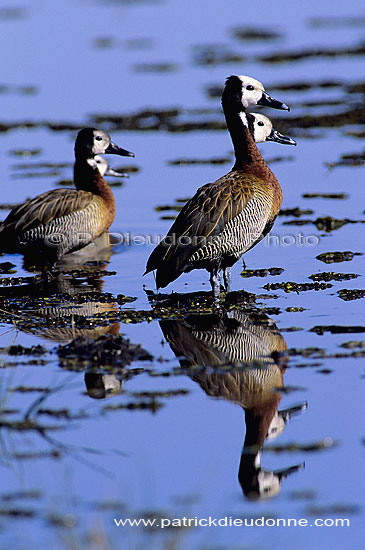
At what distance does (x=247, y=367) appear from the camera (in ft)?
22.6

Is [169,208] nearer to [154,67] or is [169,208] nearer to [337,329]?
[337,329]

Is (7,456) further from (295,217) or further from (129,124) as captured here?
(129,124)

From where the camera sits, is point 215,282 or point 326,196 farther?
point 326,196

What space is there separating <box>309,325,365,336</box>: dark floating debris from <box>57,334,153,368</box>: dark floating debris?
1377 millimetres

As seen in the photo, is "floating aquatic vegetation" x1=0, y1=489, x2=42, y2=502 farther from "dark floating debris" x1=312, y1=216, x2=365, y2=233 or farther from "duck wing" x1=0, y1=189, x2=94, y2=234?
"dark floating debris" x1=312, y1=216, x2=365, y2=233

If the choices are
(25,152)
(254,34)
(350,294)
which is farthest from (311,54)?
(350,294)

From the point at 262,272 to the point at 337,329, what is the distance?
2.41 meters

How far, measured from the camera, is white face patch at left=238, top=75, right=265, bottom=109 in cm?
988

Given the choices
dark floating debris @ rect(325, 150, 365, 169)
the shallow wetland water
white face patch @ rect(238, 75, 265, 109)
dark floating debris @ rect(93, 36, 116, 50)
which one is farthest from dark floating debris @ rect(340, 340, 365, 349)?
dark floating debris @ rect(93, 36, 116, 50)

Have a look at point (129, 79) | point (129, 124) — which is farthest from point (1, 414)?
point (129, 79)

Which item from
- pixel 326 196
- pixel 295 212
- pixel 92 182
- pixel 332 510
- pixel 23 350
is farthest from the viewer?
pixel 326 196

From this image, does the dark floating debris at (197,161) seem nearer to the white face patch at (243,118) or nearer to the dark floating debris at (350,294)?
the white face patch at (243,118)

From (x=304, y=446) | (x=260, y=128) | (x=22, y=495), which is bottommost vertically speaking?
(x=22, y=495)

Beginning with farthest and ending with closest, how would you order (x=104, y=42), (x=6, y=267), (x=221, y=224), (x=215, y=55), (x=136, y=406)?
(x=104, y=42) → (x=215, y=55) → (x=6, y=267) → (x=221, y=224) → (x=136, y=406)
